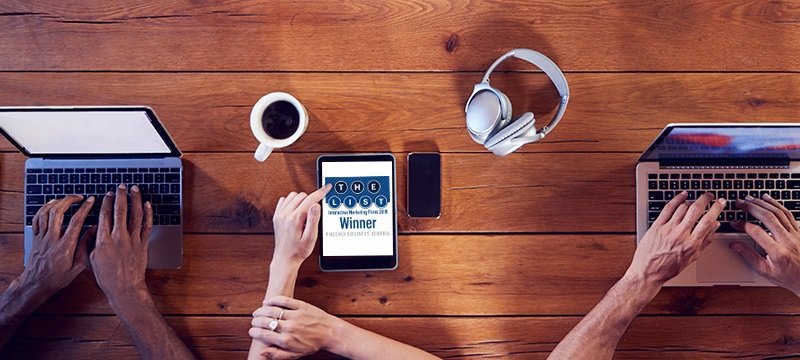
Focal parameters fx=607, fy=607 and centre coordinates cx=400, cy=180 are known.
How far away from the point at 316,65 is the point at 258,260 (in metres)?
0.47

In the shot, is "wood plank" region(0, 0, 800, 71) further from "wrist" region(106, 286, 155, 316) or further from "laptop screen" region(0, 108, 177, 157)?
"wrist" region(106, 286, 155, 316)

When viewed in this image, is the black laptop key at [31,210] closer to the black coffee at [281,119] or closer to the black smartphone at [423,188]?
the black coffee at [281,119]

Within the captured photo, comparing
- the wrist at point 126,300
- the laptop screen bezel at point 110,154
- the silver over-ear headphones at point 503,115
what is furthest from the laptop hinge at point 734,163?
the wrist at point 126,300

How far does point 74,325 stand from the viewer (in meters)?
1.40

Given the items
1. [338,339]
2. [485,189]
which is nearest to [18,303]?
[338,339]

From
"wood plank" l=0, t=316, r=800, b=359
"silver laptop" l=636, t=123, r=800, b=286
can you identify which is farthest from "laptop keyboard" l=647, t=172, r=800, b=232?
"wood plank" l=0, t=316, r=800, b=359

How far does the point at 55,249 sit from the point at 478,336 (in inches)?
37.8

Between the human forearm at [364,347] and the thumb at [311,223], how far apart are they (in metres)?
0.20

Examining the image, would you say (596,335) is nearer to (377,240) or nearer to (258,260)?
(377,240)

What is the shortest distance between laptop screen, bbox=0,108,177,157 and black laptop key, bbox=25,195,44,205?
0.10 m

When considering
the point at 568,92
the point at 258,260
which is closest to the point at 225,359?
the point at 258,260

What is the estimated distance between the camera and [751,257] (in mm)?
1328

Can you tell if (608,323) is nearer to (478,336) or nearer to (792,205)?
(478,336)

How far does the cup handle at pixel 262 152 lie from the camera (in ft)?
4.14
